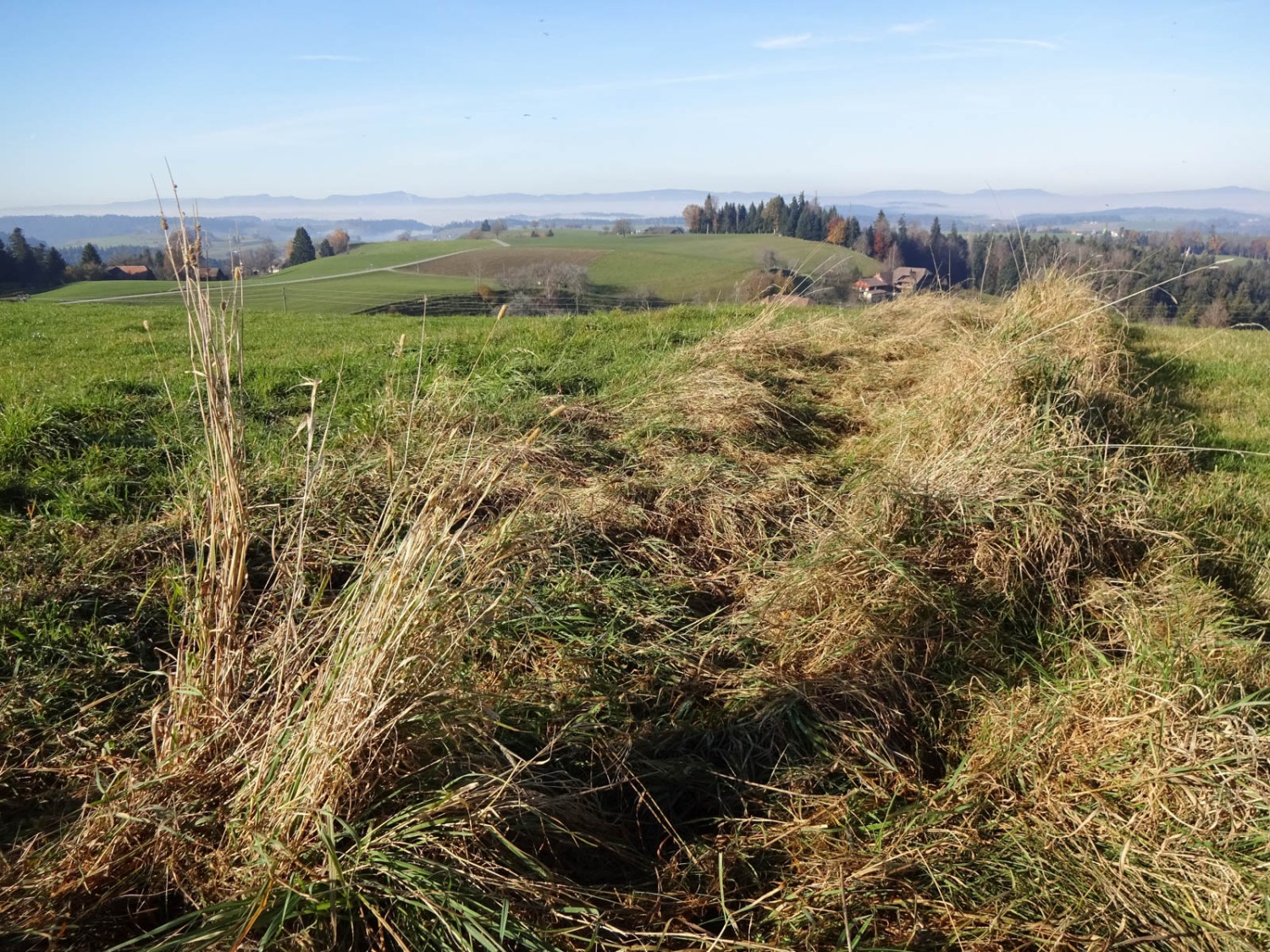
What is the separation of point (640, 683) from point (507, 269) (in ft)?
70.0

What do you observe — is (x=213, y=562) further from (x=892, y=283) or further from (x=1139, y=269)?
(x=892, y=283)

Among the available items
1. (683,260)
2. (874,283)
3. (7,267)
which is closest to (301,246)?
(874,283)

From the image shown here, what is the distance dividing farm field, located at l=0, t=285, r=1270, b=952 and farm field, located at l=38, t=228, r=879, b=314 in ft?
15.2

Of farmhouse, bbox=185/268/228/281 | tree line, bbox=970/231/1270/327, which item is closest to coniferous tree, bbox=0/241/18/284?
tree line, bbox=970/231/1270/327

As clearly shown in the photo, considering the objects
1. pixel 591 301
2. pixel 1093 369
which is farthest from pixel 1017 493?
pixel 591 301

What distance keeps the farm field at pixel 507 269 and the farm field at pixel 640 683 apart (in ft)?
15.2

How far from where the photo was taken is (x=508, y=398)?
4898mm

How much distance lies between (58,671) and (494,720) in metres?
1.54

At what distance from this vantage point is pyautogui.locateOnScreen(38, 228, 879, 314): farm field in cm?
1367

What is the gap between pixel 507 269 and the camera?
22.5 m

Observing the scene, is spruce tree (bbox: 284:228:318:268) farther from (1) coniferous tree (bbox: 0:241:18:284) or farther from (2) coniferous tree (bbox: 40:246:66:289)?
(2) coniferous tree (bbox: 40:246:66:289)

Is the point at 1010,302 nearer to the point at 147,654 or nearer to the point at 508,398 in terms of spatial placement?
the point at 508,398

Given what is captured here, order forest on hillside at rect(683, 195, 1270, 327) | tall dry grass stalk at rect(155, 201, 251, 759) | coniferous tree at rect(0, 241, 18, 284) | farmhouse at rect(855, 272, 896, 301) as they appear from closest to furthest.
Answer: tall dry grass stalk at rect(155, 201, 251, 759), forest on hillside at rect(683, 195, 1270, 327), farmhouse at rect(855, 272, 896, 301), coniferous tree at rect(0, 241, 18, 284)

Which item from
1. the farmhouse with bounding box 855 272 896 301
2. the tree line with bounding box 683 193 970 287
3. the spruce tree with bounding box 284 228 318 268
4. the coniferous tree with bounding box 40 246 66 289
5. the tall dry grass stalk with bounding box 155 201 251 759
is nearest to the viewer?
the tall dry grass stalk with bounding box 155 201 251 759
